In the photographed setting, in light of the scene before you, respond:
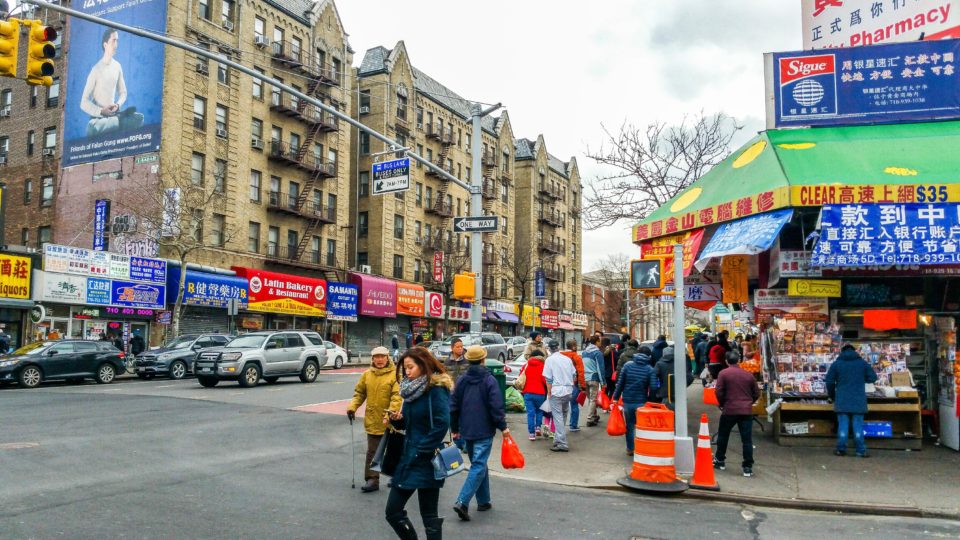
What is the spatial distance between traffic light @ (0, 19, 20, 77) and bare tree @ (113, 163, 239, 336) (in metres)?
20.1

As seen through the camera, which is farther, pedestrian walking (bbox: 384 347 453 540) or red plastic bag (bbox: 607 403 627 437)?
red plastic bag (bbox: 607 403 627 437)

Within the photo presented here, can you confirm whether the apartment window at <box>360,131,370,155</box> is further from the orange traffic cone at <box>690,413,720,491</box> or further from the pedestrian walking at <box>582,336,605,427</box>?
the orange traffic cone at <box>690,413,720,491</box>

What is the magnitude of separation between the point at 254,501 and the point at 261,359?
14.9 m

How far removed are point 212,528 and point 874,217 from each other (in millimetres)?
9992

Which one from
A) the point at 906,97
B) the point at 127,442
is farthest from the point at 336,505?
the point at 906,97

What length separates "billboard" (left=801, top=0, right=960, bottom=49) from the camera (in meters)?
14.0

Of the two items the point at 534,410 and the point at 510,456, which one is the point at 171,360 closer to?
the point at 534,410

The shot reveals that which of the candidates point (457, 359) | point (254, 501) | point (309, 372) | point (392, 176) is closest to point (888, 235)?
point (457, 359)

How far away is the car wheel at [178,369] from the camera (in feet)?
86.1

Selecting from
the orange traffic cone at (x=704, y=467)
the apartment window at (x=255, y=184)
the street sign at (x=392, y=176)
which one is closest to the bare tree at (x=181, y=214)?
the apartment window at (x=255, y=184)

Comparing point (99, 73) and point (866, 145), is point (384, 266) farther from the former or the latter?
point (866, 145)

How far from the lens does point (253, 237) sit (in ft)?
126

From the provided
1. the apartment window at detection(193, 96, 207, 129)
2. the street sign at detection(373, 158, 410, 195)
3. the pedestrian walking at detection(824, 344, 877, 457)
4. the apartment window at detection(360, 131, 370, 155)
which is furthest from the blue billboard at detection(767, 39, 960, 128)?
the apartment window at detection(360, 131, 370, 155)

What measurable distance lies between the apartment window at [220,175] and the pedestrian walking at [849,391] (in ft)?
102
